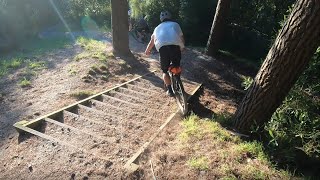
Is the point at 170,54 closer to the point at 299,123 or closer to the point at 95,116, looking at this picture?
the point at 95,116

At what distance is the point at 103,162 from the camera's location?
4.09 m

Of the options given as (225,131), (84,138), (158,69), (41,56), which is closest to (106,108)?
(84,138)

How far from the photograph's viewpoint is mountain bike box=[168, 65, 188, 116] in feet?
19.7

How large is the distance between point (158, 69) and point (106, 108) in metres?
4.30

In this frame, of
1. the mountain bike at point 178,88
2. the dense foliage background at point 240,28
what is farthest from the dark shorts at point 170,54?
the dense foliage background at point 240,28

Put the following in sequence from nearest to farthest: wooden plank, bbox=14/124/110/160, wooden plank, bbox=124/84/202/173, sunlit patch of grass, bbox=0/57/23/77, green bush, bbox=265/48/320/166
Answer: wooden plank, bbox=124/84/202/173 < wooden plank, bbox=14/124/110/160 < green bush, bbox=265/48/320/166 < sunlit patch of grass, bbox=0/57/23/77

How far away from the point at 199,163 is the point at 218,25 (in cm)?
818

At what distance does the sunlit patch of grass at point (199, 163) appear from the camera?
398 centimetres

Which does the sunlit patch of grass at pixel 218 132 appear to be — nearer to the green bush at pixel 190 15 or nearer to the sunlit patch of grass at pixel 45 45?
the sunlit patch of grass at pixel 45 45

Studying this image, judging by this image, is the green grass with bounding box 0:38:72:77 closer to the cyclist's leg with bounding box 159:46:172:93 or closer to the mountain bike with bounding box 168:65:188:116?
the cyclist's leg with bounding box 159:46:172:93

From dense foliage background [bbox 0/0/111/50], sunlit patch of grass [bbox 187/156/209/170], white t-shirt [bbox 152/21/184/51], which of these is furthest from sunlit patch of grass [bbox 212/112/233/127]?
dense foliage background [bbox 0/0/111/50]

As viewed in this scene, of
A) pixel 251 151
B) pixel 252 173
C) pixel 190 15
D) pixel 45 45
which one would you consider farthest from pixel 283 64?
pixel 45 45

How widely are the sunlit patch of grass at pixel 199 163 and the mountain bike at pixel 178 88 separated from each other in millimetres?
1763

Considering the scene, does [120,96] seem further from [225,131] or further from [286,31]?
[286,31]
